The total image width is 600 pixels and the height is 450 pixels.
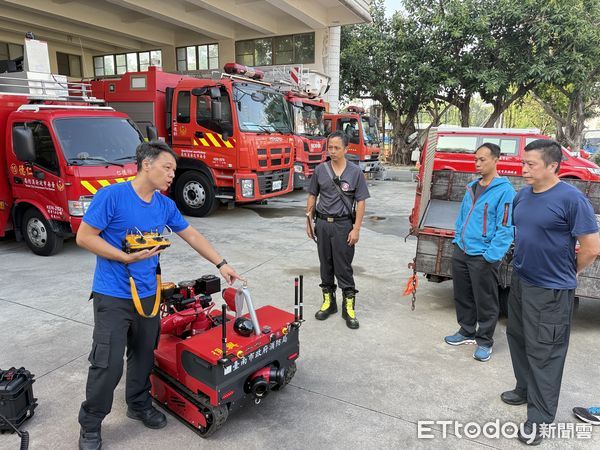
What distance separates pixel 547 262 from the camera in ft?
8.38

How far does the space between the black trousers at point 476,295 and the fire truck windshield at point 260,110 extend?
5.76 m

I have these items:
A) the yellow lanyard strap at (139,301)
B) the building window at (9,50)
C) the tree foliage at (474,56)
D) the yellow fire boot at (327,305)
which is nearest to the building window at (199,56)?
the tree foliage at (474,56)

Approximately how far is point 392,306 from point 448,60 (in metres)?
15.5

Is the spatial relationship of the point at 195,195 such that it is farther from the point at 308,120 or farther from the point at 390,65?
the point at 390,65

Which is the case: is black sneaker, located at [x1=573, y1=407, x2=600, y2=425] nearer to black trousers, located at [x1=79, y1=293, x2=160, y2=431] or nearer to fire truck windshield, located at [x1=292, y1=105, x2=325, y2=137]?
black trousers, located at [x1=79, y1=293, x2=160, y2=431]

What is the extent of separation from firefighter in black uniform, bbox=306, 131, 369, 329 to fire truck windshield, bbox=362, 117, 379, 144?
34.1ft

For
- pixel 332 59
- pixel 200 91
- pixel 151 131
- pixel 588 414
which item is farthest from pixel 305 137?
pixel 588 414

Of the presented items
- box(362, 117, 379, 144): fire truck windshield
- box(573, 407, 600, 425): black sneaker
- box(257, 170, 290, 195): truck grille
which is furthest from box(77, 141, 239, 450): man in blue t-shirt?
box(362, 117, 379, 144): fire truck windshield

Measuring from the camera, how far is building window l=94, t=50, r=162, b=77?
1938 cm

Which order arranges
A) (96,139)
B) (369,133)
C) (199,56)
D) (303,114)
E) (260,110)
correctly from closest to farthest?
1. (96,139)
2. (260,110)
3. (303,114)
4. (369,133)
5. (199,56)

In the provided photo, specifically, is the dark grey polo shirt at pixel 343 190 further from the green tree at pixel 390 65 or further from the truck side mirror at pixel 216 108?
the green tree at pixel 390 65

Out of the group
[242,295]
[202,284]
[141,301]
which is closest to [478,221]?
[242,295]

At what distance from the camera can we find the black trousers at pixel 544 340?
2561mm

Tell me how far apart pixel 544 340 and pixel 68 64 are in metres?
22.1
